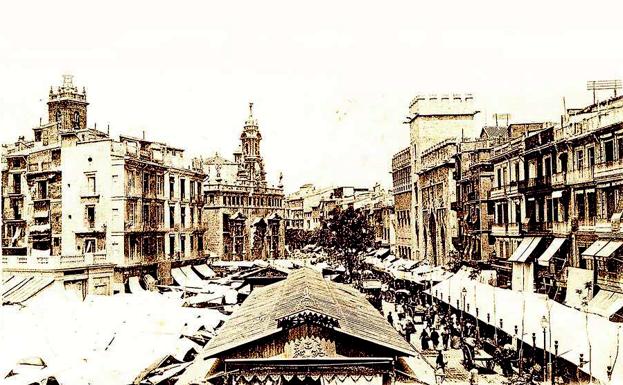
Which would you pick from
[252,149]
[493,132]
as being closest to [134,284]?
[493,132]

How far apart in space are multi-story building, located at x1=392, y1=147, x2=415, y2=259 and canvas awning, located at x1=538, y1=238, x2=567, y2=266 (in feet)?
138

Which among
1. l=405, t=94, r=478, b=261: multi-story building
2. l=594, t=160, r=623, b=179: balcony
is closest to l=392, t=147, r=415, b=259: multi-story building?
l=405, t=94, r=478, b=261: multi-story building

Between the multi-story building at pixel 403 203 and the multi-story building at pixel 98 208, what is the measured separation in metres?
25.3

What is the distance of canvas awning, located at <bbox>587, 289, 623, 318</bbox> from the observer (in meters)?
30.4

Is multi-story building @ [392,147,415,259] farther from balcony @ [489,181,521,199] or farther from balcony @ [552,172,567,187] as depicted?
balcony @ [552,172,567,187]

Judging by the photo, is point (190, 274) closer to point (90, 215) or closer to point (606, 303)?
point (90, 215)

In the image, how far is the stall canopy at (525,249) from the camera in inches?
1668

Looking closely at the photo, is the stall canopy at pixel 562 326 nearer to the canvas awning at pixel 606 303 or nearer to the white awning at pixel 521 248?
the canvas awning at pixel 606 303

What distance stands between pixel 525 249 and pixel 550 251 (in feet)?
12.6

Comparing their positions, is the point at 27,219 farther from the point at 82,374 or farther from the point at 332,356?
the point at 332,356

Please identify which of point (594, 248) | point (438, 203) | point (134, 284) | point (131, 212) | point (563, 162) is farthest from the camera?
point (438, 203)

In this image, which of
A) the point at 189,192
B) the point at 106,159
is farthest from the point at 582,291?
the point at 189,192

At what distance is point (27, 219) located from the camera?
61.0m

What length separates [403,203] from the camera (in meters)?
88.4
